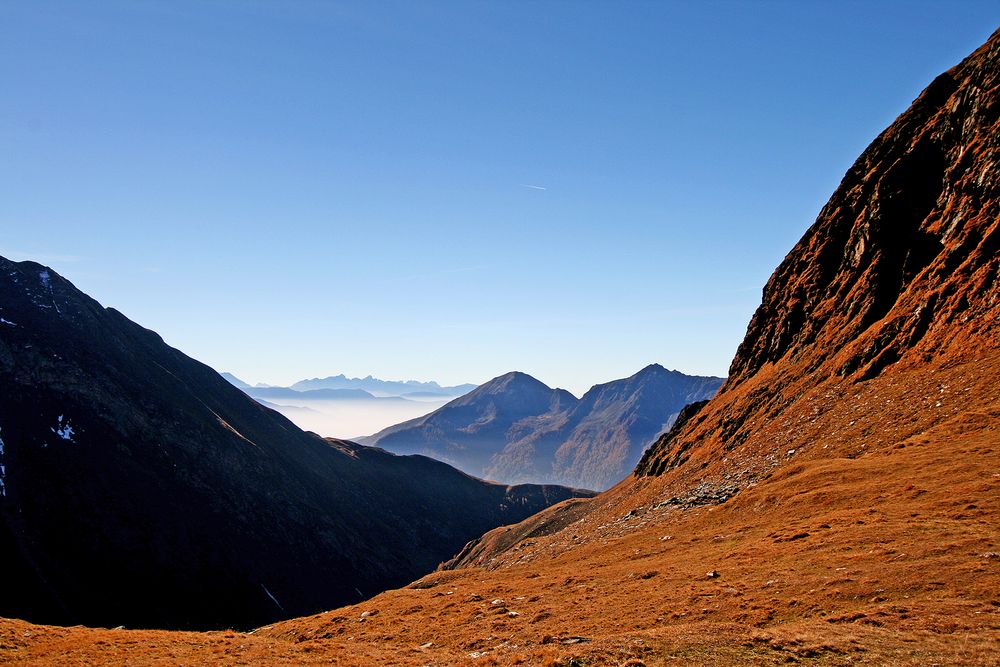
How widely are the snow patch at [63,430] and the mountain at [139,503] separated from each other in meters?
0.34

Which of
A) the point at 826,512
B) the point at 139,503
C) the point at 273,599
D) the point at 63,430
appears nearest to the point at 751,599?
the point at 826,512

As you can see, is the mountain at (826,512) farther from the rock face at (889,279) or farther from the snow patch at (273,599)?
the snow patch at (273,599)

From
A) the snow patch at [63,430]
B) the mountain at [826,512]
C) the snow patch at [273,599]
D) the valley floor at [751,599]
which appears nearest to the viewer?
the valley floor at [751,599]

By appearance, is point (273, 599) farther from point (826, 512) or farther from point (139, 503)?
point (826, 512)

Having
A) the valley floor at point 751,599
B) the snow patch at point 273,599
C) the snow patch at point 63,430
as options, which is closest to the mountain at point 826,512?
the valley floor at point 751,599

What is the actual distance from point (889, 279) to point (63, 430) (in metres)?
170

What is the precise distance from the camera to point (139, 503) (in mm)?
130625

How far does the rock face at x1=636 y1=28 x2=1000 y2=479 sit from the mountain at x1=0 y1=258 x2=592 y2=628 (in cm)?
9752

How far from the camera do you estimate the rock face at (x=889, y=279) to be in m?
57.9

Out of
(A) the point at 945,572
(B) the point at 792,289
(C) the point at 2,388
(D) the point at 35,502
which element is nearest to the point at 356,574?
(D) the point at 35,502

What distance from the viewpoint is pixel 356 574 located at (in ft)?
504

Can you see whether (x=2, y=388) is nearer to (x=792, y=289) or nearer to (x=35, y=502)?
(x=35, y=502)

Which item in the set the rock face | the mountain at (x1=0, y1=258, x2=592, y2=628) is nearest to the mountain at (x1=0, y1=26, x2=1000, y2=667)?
the rock face

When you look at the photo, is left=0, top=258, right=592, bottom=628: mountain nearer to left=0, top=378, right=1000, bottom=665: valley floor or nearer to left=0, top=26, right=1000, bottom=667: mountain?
left=0, top=26, right=1000, bottom=667: mountain
